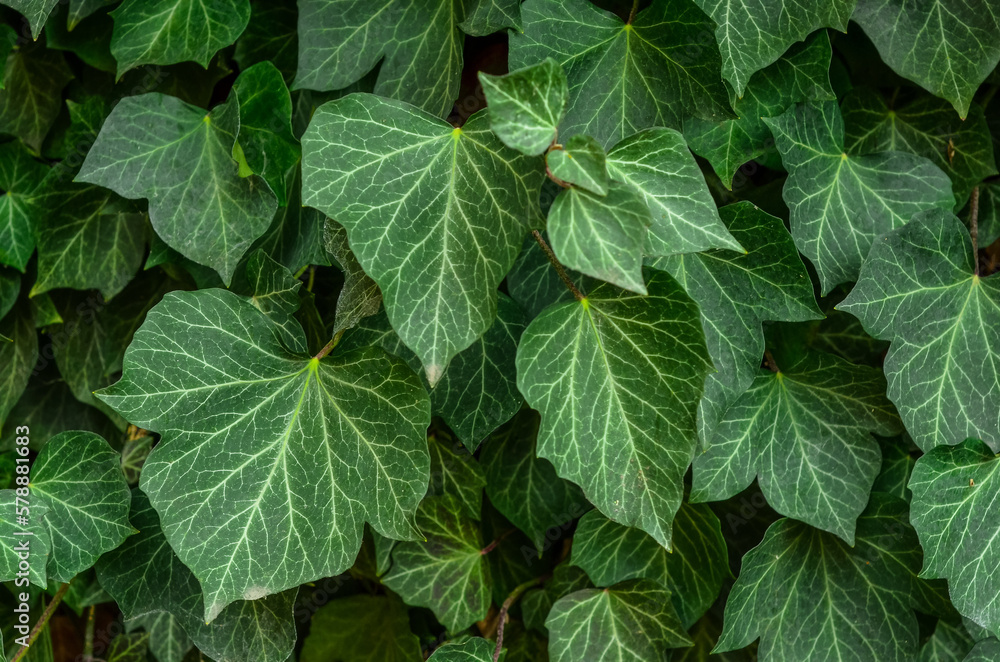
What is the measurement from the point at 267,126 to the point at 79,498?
1.68 ft

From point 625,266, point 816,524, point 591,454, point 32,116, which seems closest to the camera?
point 625,266

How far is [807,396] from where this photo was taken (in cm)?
90

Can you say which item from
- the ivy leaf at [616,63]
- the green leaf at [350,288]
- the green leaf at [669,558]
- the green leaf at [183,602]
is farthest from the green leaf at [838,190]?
the green leaf at [183,602]

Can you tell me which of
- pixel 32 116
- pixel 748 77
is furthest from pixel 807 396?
pixel 32 116

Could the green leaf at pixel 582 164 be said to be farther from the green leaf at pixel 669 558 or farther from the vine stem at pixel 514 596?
the vine stem at pixel 514 596

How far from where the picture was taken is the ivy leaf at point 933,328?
83 cm

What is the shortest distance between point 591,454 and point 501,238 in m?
0.23

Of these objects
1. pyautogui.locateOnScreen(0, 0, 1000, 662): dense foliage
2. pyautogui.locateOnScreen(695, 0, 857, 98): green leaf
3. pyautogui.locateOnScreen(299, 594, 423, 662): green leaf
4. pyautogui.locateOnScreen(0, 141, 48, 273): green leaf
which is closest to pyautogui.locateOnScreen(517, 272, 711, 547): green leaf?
pyautogui.locateOnScreen(0, 0, 1000, 662): dense foliage

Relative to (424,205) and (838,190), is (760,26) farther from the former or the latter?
(424,205)

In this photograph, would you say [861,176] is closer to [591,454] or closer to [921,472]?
[921,472]

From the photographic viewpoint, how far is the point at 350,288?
793 mm

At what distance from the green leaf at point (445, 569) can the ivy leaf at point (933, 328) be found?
55cm

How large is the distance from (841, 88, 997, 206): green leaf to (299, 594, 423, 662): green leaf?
92cm

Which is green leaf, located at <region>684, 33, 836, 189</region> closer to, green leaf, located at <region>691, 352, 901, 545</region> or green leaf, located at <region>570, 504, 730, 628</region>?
green leaf, located at <region>691, 352, 901, 545</region>
